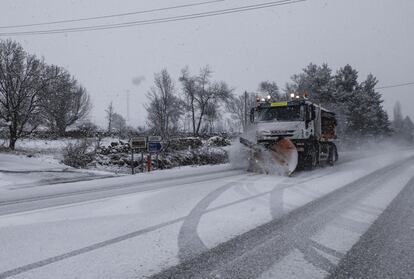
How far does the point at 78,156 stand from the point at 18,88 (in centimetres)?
1165

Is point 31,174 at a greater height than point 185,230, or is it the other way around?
point 31,174

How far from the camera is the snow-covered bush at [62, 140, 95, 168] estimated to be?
63.2 feet

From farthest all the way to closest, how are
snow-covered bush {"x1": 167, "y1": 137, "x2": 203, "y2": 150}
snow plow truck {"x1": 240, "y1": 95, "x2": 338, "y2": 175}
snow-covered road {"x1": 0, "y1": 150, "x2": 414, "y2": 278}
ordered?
snow-covered bush {"x1": 167, "y1": 137, "x2": 203, "y2": 150}
snow plow truck {"x1": 240, "y1": 95, "x2": 338, "y2": 175}
snow-covered road {"x1": 0, "y1": 150, "x2": 414, "y2": 278}

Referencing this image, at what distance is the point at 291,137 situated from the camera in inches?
639

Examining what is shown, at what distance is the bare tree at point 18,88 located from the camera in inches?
1077

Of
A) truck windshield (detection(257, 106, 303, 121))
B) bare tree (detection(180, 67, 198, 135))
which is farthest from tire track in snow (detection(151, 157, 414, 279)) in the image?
bare tree (detection(180, 67, 198, 135))

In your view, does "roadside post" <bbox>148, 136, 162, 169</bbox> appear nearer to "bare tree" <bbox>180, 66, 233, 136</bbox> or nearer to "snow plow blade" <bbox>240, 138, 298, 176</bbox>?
"snow plow blade" <bbox>240, 138, 298, 176</bbox>

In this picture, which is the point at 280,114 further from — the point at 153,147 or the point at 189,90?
the point at 189,90

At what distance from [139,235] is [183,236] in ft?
2.00

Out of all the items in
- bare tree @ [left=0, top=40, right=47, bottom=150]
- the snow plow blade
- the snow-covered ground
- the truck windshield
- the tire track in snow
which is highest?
bare tree @ [left=0, top=40, right=47, bottom=150]

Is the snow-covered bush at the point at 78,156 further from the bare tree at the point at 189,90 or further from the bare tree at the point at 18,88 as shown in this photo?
the bare tree at the point at 189,90

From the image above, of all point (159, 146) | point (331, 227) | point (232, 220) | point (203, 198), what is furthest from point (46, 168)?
point (331, 227)

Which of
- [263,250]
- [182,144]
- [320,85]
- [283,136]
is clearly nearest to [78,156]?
[182,144]

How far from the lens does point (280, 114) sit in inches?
656
